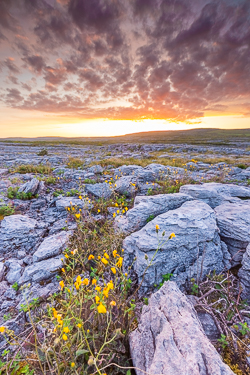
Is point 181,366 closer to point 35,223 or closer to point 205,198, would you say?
point 205,198

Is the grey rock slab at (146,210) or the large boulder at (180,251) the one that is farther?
the grey rock slab at (146,210)

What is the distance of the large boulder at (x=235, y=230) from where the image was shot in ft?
11.7

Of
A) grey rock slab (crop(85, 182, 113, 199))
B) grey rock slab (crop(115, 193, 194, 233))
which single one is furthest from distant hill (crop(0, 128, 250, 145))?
grey rock slab (crop(115, 193, 194, 233))

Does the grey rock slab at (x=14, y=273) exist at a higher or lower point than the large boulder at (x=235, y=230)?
lower

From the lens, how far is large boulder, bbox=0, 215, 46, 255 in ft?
14.6

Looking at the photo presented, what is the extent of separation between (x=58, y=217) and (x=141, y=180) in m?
4.77

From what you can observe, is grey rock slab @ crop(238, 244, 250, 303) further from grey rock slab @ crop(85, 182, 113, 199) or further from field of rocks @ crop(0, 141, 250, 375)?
grey rock slab @ crop(85, 182, 113, 199)

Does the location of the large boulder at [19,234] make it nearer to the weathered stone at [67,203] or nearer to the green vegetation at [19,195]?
the weathered stone at [67,203]

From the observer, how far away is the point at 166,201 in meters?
4.99

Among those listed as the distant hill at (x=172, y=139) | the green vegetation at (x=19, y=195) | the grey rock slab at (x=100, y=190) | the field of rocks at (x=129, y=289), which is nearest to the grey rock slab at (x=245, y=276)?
the field of rocks at (x=129, y=289)

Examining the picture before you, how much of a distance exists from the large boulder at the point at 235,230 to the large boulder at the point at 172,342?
193cm

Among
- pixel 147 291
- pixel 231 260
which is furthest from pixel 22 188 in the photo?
pixel 231 260

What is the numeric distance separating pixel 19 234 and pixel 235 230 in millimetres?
5644

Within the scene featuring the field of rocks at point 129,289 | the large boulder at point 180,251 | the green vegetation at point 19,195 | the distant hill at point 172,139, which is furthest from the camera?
the distant hill at point 172,139
